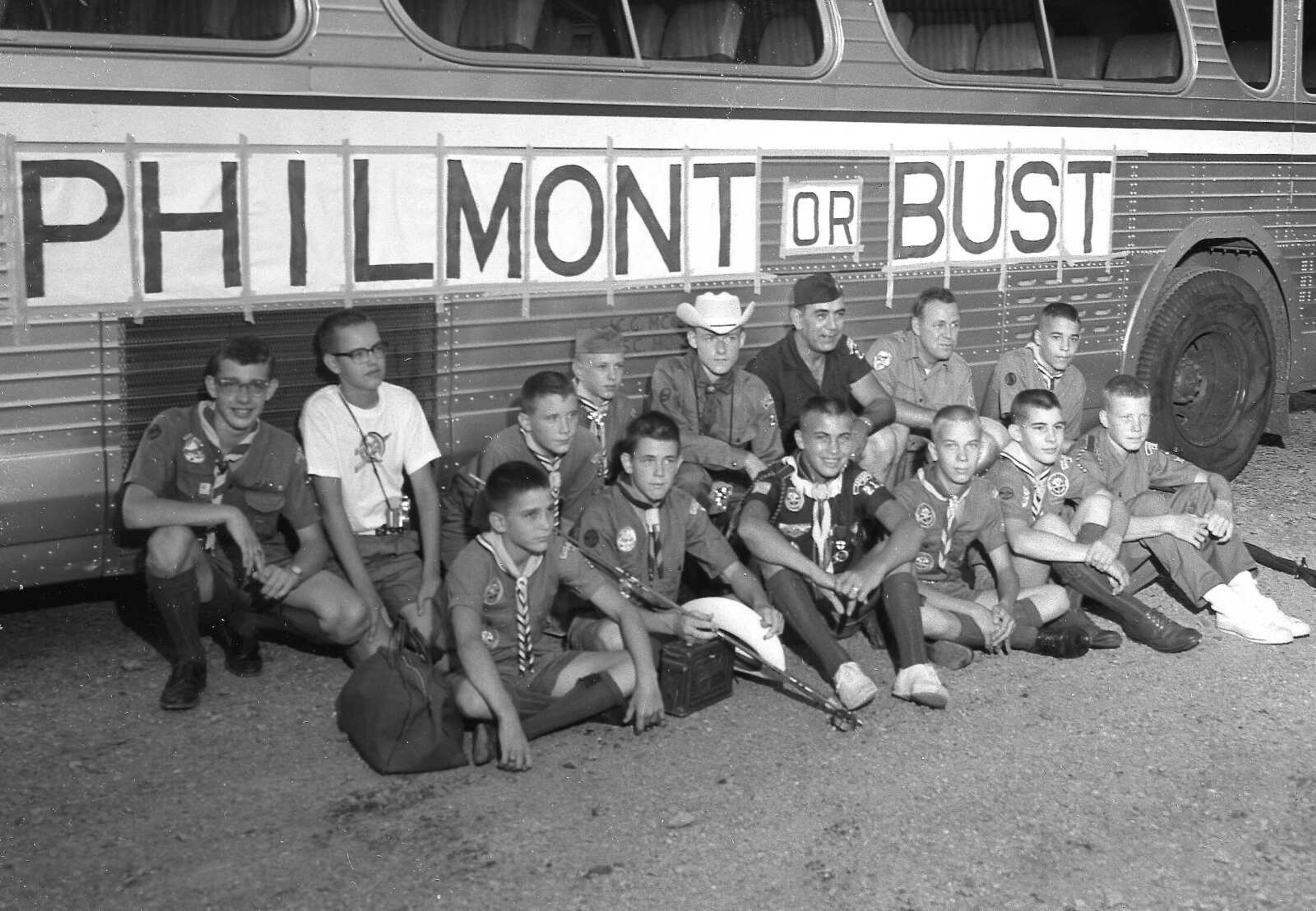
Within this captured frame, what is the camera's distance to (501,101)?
530 centimetres

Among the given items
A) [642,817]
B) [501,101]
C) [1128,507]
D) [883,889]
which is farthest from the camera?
[1128,507]

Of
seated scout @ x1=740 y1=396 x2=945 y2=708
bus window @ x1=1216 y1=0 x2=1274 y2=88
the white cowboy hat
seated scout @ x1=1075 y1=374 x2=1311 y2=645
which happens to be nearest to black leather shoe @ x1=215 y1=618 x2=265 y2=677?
seated scout @ x1=740 y1=396 x2=945 y2=708

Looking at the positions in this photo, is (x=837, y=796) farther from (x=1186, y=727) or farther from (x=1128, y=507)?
(x=1128, y=507)

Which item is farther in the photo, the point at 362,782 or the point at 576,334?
the point at 576,334

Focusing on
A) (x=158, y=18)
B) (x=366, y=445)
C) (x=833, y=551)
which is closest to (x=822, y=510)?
(x=833, y=551)

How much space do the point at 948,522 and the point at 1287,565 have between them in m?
1.58

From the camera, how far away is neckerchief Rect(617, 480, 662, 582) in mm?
4973

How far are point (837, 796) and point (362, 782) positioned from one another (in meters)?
1.18

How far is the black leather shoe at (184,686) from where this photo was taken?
4.67m

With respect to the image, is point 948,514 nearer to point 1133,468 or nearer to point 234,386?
point 1133,468

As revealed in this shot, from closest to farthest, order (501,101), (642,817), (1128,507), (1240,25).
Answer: (642,817) < (501,101) < (1128,507) < (1240,25)

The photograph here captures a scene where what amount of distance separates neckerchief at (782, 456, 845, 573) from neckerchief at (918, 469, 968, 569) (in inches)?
14.2

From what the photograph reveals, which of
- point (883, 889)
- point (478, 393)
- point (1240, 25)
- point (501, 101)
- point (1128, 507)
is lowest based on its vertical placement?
point (883, 889)

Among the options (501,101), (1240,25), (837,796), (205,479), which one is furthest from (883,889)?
(1240,25)
